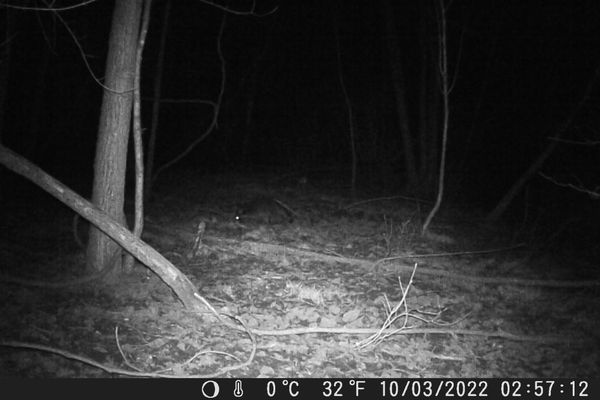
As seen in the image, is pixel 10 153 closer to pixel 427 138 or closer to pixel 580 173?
pixel 427 138

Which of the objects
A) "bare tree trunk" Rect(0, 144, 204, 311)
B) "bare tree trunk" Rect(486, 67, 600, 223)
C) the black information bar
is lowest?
the black information bar

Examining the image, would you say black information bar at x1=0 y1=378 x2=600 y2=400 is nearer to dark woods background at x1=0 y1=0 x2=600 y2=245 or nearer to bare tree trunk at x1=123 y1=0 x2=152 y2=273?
bare tree trunk at x1=123 y1=0 x2=152 y2=273

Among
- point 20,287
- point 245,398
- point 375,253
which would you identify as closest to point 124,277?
point 20,287

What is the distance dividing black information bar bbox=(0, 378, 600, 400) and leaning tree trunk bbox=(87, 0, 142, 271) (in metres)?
2.48

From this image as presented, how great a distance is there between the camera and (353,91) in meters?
22.8

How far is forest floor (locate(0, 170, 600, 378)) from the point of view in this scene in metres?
5.51

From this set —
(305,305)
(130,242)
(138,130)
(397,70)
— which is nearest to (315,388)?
(305,305)

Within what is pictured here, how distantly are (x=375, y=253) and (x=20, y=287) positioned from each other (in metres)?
5.88

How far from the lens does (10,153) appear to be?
20.1 ft

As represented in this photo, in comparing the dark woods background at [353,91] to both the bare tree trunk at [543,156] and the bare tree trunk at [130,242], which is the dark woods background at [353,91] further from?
the bare tree trunk at [130,242]

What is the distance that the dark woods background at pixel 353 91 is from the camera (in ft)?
49.1

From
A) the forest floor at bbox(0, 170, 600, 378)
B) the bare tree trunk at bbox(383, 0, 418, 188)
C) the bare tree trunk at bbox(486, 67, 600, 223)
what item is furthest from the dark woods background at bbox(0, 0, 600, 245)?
the forest floor at bbox(0, 170, 600, 378)

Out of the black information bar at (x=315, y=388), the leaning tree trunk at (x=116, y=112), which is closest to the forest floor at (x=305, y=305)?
the black information bar at (x=315, y=388)

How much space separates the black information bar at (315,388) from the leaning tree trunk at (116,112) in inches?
97.8
